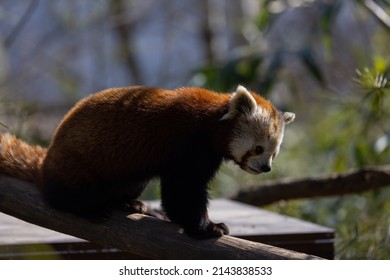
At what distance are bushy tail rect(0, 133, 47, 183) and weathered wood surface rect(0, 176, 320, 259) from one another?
0.06 meters

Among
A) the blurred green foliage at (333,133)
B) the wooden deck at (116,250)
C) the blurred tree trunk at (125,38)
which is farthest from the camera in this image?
the blurred tree trunk at (125,38)

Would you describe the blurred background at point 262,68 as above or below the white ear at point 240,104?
above

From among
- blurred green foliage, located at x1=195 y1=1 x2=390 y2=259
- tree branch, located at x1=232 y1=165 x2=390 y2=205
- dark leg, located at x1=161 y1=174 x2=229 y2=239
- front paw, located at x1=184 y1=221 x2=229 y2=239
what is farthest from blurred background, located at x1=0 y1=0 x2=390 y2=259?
front paw, located at x1=184 y1=221 x2=229 y2=239

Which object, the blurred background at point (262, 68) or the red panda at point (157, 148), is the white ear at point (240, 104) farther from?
the blurred background at point (262, 68)

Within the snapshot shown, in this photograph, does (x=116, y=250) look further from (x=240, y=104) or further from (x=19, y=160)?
(x=240, y=104)

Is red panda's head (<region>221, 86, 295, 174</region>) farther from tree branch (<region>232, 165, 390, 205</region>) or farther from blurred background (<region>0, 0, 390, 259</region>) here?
tree branch (<region>232, 165, 390, 205</region>)

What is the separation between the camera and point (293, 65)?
9102mm

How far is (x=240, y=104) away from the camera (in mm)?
2379

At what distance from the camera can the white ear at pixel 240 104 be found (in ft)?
7.76

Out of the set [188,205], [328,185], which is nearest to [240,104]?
[188,205]

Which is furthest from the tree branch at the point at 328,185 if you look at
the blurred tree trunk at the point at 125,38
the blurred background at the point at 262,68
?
the blurred tree trunk at the point at 125,38

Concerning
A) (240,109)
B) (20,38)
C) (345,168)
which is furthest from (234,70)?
(20,38)

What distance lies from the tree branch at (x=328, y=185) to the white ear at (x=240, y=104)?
159 centimetres

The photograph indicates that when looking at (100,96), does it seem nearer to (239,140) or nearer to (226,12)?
(239,140)
